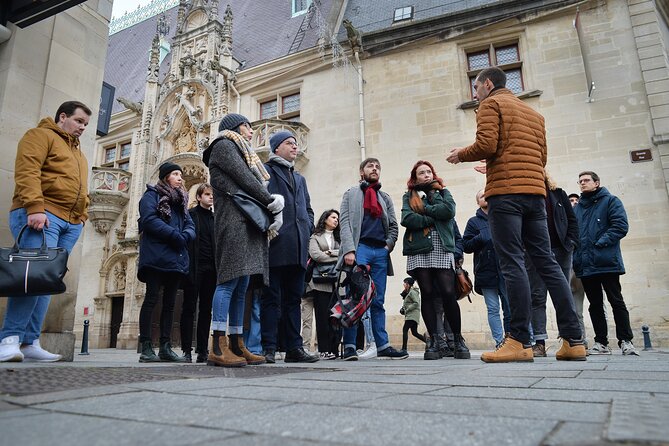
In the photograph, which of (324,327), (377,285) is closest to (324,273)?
(324,327)

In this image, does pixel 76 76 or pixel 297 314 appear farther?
pixel 76 76

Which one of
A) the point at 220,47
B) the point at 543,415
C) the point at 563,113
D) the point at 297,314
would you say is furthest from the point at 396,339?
the point at 220,47

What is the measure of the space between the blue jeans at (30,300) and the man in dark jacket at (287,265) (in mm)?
1636

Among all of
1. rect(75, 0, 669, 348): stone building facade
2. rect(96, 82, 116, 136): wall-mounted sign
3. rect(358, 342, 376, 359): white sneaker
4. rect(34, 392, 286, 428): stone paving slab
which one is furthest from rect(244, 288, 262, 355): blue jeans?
rect(96, 82, 116, 136): wall-mounted sign

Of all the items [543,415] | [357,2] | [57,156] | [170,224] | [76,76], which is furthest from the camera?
[357,2]

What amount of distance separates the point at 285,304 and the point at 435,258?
1.45 metres

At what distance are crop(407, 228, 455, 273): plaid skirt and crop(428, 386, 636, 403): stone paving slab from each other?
2.62 meters

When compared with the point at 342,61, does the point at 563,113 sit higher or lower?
lower

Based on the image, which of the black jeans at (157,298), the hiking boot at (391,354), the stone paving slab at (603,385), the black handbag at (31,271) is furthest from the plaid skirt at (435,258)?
the black handbag at (31,271)

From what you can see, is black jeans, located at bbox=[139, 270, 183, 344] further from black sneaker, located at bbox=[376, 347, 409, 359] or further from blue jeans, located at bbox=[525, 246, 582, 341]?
blue jeans, located at bbox=[525, 246, 582, 341]

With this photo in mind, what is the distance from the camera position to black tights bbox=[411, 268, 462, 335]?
14.3ft

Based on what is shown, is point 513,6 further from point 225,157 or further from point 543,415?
point 543,415

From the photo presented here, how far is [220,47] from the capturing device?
592 inches

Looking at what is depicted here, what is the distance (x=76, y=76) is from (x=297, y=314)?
3.43 m
